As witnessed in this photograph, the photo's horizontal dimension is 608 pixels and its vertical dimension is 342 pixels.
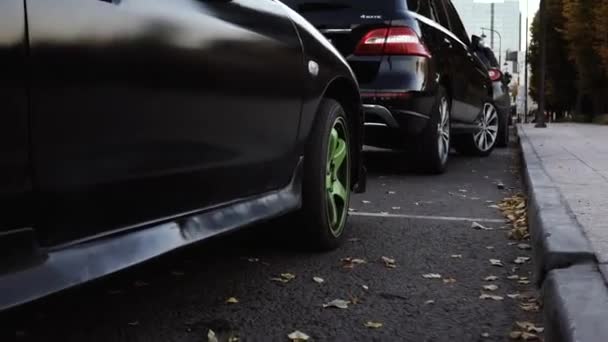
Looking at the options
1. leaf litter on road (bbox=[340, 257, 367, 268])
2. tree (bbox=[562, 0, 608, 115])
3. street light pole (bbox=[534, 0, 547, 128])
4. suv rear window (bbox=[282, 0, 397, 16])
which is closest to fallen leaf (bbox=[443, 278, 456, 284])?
leaf litter on road (bbox=[340, 257, 367, 268])

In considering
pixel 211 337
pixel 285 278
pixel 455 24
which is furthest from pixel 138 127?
pixel 455 24

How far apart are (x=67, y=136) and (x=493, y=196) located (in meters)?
4.76

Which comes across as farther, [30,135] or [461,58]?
[461,58]

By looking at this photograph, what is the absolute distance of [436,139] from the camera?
23.9 ft

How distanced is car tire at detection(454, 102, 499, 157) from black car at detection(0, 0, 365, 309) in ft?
21.1

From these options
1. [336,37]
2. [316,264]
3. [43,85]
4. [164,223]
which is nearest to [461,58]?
[336,37]

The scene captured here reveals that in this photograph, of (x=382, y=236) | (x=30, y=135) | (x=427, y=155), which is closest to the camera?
(x=30, y=135)

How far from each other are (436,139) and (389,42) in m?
1.03

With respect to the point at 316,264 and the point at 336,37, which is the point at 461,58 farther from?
the point at 316,264

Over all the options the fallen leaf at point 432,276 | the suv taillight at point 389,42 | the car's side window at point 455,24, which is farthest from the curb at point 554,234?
the car's side window at point 455,24

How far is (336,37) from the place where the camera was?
21.8 ft

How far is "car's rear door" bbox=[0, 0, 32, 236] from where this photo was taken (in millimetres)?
1911

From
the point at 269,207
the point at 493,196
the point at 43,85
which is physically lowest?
the point at 493,196

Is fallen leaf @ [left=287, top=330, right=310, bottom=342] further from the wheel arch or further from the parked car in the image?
the parked car
